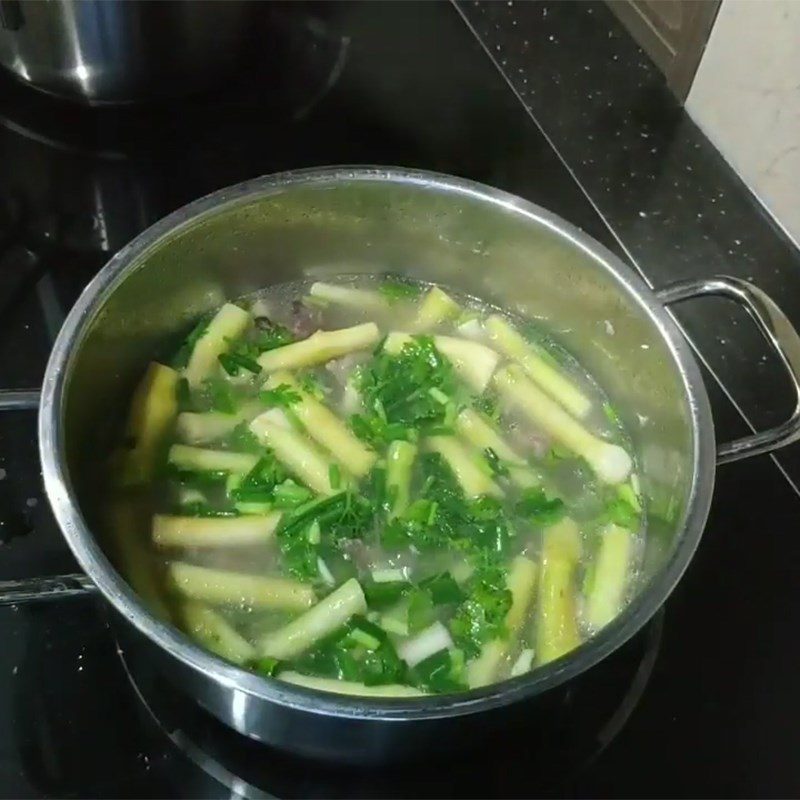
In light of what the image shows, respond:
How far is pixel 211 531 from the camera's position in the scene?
82cm

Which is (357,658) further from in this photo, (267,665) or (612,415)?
(612,415)

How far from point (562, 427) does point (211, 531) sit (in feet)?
1.03

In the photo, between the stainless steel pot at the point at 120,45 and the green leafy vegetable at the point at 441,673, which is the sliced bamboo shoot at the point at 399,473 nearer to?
the green leafy vegetable at the point at 441,673

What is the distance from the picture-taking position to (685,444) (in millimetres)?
785

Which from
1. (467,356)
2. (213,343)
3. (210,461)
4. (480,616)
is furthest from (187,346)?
(480,616)

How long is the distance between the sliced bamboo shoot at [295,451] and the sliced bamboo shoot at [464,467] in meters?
0.10

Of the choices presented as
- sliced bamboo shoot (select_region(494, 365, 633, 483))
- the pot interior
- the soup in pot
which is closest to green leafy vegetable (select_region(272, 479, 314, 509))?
the soup in pot

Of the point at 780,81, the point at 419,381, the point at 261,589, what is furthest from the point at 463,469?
the point at 780,81

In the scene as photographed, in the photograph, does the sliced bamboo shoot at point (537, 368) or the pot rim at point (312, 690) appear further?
the sliced bamboo shoot at point (537, 368)

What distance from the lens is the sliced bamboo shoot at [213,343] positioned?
3.06ft

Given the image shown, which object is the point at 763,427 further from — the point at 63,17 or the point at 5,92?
the point at 5,92

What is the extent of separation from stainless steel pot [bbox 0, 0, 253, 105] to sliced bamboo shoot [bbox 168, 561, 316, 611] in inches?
20.6

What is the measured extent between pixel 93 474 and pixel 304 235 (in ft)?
0.91

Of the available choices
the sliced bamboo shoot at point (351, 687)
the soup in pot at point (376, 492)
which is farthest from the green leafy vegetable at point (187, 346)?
the sliced bamboo shoot at point (351, 687)
